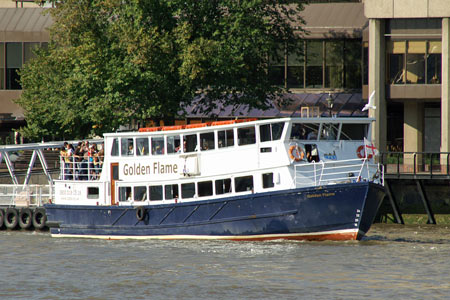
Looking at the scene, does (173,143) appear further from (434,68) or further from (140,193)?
(434,68)

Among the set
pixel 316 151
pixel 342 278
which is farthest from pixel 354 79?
pixel 342 278

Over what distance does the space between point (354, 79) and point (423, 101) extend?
21.8 ft

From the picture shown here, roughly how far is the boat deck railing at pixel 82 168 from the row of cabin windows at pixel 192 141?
170 centimetres

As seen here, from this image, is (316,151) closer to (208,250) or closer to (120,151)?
(208,250)

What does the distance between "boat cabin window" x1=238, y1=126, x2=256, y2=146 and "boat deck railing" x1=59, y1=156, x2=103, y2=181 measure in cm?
700

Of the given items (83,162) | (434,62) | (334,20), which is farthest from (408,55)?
(83,162)

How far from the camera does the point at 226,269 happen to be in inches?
1135

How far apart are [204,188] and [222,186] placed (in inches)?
32.5

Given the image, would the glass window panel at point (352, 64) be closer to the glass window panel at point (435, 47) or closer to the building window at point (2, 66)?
the glass window panel at point (435, 47)

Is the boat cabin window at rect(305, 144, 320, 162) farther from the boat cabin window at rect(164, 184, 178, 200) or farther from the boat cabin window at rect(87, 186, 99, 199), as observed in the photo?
the boat cabin window at rect(87, 186, 99, 199)

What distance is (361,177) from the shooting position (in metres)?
34.4

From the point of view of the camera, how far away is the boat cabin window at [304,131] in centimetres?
3497

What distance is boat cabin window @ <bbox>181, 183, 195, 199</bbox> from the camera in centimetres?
3622

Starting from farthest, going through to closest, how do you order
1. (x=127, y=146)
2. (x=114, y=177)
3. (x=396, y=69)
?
1. (x=396, y=69)
2. (x=114, y=177)
3. (x=127, y=146)
